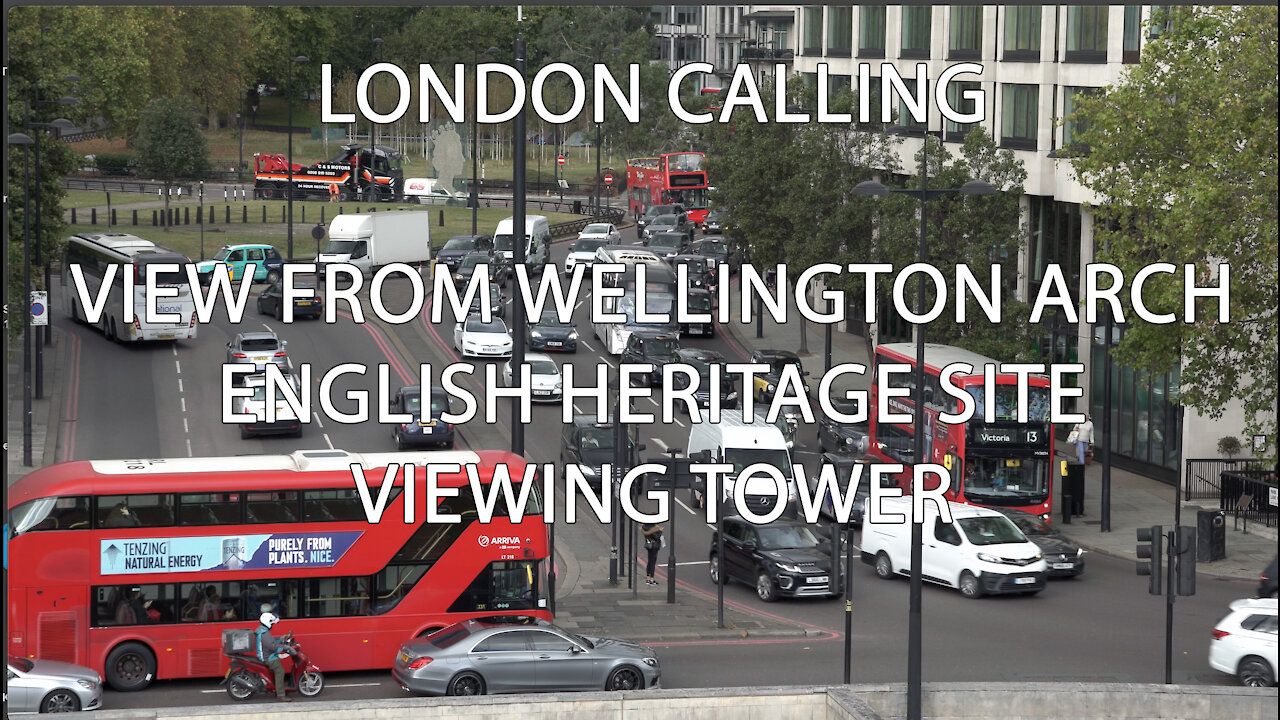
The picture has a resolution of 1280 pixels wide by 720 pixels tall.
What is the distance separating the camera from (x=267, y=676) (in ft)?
80.3

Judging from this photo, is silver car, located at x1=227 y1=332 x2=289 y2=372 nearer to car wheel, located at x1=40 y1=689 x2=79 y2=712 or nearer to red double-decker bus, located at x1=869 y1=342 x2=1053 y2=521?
red double-decker bus, located at x1=869 y1=342 x2=1053 y2=521

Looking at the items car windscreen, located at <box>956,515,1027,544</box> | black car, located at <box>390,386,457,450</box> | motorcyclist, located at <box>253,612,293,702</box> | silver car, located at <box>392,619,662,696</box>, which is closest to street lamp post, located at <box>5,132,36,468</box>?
black car, located at <box>390,386,457,450</box>

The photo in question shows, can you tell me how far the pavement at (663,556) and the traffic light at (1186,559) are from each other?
775 cm

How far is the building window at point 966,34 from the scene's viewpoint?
53.9m

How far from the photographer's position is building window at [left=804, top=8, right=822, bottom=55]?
66250 millimetres

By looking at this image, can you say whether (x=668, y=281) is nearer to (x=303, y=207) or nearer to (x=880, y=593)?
(x=880, y=593)

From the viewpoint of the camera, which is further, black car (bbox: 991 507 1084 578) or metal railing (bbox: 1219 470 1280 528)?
metal railing (bbox: 1219 470 1280 528)

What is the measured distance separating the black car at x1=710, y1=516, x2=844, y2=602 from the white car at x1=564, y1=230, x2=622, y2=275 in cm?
3099

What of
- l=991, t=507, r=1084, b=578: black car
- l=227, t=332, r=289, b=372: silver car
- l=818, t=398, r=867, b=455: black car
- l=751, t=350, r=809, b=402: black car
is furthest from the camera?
l=751, t=350, r=809, b=402: black car

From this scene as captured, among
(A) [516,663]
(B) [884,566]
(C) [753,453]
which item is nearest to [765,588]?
(B) [884,566]

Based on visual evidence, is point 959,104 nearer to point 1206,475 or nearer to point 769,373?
point 769,373

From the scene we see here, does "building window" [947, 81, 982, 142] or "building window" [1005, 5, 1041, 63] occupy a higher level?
"building window" [1005, 5, 1041, 63]

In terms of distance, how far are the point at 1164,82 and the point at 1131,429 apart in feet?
51.3

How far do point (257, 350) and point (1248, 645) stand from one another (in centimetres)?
3095
